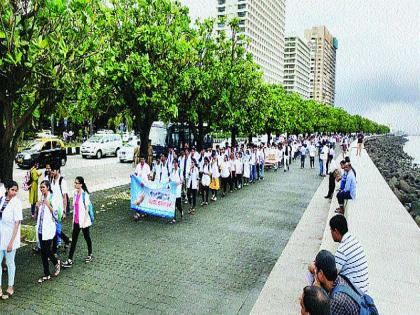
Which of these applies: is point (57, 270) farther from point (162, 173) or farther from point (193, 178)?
point (193, 178)

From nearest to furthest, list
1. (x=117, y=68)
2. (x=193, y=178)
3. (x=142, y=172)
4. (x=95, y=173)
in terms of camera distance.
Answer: (x=142, y=172) < (x=193, y=178) < (x=117, y=68) < (x=95, y=173)

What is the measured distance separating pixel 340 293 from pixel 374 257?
3960mm

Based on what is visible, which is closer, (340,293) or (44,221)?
(340,293)

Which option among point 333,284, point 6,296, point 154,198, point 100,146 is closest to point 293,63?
point 100,146

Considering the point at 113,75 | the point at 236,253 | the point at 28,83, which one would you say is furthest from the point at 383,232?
the point at 113,75

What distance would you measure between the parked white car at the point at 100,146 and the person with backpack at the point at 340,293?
26.8m

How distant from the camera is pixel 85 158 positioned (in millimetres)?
29328

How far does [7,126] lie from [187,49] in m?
8.02

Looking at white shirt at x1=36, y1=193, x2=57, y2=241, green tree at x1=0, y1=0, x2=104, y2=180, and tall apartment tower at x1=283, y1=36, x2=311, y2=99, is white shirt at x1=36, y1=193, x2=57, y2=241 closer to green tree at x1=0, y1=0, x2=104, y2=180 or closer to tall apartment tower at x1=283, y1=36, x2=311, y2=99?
green tree at x1=0, y1=0, x2=104, y2=180

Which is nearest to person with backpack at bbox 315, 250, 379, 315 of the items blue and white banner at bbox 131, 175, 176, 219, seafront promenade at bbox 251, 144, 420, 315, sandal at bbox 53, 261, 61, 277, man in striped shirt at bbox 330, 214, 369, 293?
man in striped shirt at bbox 330, 214, 369, 293

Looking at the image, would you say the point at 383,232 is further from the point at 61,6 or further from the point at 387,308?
the point at 61,6

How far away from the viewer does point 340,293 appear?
3322 millimetres

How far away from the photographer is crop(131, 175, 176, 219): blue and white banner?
11.1 meters

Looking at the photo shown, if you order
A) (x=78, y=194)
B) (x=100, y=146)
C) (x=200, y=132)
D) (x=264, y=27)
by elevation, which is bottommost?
(x=78, y=194)
